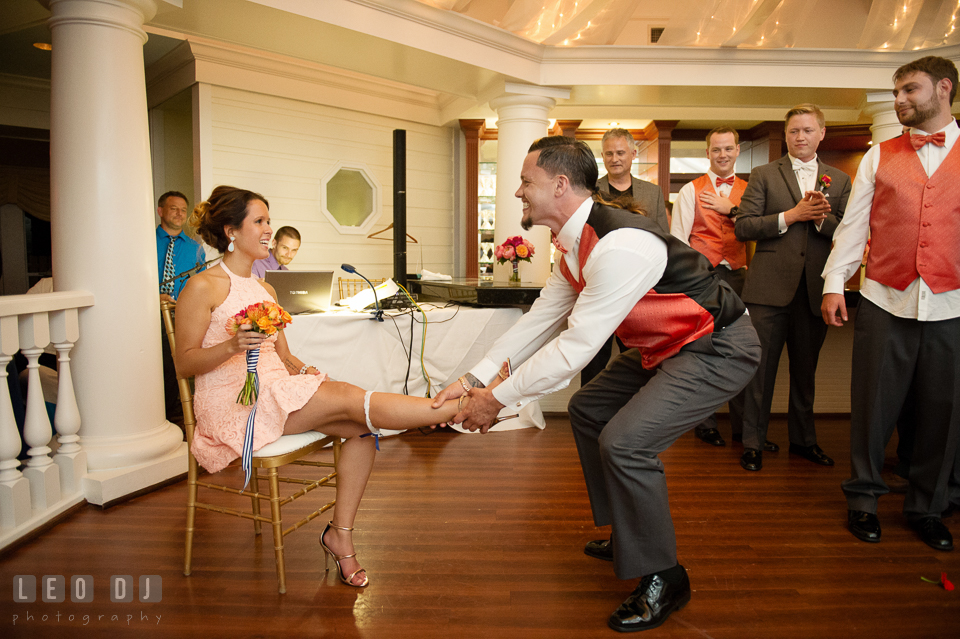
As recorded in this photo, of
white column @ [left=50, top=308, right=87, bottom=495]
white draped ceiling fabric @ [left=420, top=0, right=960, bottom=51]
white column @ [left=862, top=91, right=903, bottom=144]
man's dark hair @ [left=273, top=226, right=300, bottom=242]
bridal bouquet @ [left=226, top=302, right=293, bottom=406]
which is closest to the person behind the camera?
bridal bouquet @ [left=226, top=302, right=293, bottom=406]

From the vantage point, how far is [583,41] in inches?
188

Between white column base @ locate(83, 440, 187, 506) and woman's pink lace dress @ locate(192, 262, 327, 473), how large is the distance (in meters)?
0.93

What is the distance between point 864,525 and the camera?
91.7 inches

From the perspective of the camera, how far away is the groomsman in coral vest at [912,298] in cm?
221

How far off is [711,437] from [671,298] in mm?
2066

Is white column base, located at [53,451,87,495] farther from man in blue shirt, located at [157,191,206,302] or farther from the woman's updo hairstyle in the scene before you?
man in blue shirt, located at [157,191,206,302]

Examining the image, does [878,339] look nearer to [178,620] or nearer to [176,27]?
[178,620]

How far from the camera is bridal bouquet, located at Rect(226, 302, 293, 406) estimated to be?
180 cm

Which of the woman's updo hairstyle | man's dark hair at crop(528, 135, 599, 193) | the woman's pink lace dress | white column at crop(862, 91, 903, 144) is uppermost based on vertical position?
white column at crop(862, 91, 903, 144)

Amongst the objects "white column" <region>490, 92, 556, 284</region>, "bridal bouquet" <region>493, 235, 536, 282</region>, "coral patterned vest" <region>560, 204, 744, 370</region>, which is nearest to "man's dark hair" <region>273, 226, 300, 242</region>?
"bridal bouquet" <region>493, 235, 536, 282</region>

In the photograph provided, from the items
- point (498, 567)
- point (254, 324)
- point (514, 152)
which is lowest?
point (498, 567)

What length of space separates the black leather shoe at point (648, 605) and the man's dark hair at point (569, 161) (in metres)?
1.20

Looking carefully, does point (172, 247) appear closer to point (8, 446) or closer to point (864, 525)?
point (8, 446)

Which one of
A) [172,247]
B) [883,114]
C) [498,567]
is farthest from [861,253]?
[172,247]
